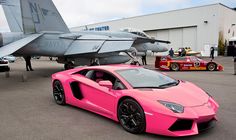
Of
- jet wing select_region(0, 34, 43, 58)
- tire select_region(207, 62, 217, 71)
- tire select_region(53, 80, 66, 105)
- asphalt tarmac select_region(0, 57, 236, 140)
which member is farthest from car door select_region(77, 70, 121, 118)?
tire select_region(207, 62, 217, 71)

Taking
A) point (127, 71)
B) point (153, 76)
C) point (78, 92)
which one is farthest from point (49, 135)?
point (153, 76)

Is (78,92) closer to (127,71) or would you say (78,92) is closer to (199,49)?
(127,71)

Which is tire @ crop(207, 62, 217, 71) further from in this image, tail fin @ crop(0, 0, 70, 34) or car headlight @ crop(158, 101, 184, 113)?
car headlight @ crop(158, 101, 184, 113)

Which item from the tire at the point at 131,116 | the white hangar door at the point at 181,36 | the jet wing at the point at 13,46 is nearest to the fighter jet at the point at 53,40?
the jet wing at the point at 13,46

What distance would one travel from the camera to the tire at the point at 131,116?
434 cm

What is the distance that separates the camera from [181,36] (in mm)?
41625

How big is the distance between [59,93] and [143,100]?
10.7 ft

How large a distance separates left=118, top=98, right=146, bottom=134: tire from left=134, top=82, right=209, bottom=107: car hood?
0.29m

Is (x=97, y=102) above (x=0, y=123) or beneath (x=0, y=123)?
above

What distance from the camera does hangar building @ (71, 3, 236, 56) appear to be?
121 feet

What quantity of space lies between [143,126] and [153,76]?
1.55 metres

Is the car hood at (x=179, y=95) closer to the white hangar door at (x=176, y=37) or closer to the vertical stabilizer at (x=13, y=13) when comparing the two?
the vertical stabilizer at (x=13, y=13)

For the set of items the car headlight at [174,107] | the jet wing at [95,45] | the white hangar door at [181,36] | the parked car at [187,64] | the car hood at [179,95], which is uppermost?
the white hangar door at [181,36]

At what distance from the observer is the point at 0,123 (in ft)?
17.1
